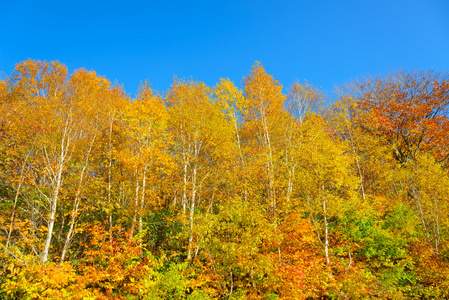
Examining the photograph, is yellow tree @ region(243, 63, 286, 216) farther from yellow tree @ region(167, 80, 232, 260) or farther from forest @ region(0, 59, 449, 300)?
yellow tree @ region(167, 80, 232, 260)

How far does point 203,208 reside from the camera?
15.4 metres

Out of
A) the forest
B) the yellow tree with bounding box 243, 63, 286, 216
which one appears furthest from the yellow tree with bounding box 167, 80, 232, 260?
the yellow tree with bounding box 243, 63, 286, 216

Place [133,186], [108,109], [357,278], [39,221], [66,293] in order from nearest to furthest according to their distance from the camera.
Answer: [66,293] → [357,278] → [39,221] → [133,186] → [108,109]

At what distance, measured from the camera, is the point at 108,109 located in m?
13.6

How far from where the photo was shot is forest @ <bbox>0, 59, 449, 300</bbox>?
29.1 ft

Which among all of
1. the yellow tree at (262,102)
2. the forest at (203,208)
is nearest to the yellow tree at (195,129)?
the forest at (203,208)

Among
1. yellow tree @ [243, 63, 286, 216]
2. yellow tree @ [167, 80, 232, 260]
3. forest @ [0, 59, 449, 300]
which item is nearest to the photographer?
forest @ [0, 59, 449, 300]

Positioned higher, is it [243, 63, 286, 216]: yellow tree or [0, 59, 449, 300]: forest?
[243, 63, 286, 216]: yellow tree

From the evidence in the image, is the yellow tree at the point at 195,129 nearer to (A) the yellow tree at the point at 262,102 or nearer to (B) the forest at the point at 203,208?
(B) the forest at the point at 203,208

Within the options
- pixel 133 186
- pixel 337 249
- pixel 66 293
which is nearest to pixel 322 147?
pixel 337 249

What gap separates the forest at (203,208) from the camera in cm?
886

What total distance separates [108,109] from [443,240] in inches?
795

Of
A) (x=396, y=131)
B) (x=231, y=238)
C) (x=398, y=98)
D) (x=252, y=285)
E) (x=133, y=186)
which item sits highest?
(x=398, y=98)

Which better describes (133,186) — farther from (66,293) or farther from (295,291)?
(295,291)
